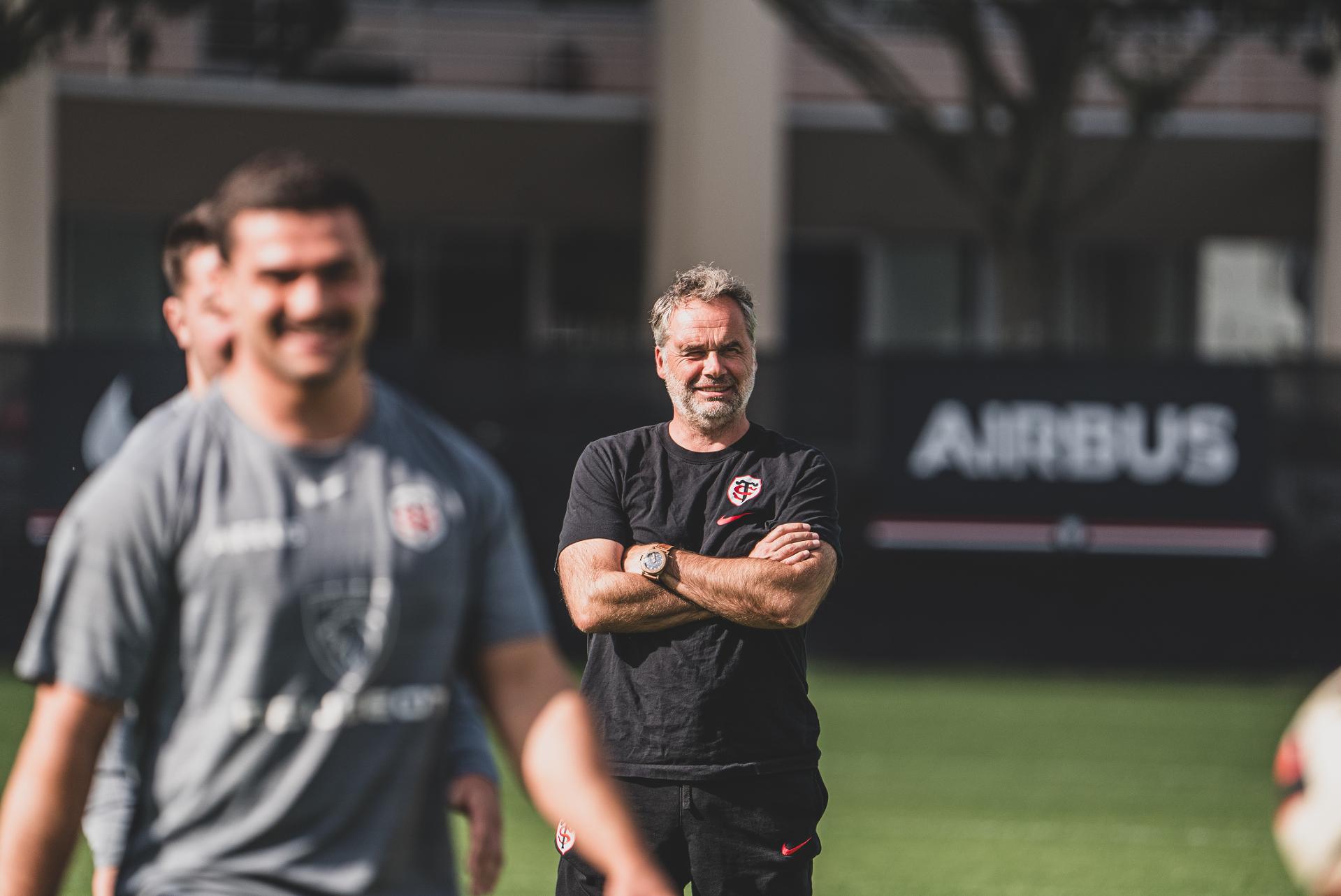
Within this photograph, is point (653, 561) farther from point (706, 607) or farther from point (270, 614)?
point (270, 614)

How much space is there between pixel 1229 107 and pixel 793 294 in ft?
19.8

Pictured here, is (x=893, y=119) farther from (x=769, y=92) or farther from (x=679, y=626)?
(x=679, y=626)

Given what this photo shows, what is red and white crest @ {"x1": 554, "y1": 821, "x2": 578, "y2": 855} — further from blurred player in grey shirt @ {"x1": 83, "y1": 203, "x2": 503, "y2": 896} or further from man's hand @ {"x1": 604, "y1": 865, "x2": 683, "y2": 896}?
man's hand @ {"x1": 604, "y1": 865, "x2": 683, "y2": 896}

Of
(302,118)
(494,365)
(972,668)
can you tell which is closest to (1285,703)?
(972,668)

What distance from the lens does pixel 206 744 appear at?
2824mm

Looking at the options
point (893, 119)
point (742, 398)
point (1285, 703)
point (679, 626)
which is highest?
point (893, 119)

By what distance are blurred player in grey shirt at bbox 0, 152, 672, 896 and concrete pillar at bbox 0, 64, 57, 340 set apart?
1938 cm

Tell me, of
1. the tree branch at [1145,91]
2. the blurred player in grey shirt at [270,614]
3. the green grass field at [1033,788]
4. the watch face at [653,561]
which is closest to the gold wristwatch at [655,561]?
the watch face at [653,561]

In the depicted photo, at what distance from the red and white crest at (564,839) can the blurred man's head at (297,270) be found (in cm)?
174

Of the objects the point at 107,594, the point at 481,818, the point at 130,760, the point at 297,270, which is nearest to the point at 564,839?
the point at 481,818

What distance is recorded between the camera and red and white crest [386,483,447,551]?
285cm

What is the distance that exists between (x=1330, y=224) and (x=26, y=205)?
51.3 ft

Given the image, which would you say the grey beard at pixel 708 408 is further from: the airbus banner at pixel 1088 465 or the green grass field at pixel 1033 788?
the airbus banner at pixel 1088 465

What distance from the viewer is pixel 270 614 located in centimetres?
279
